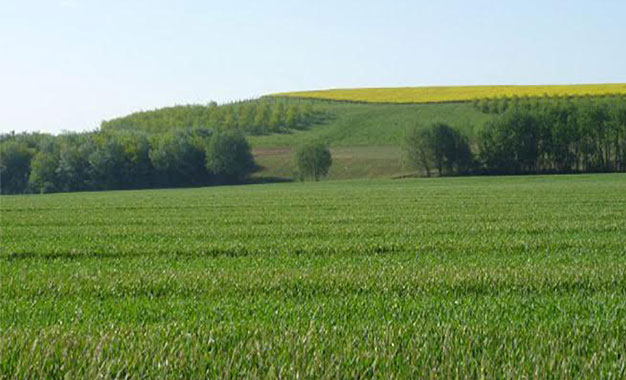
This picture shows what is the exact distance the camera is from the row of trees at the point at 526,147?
347 feet

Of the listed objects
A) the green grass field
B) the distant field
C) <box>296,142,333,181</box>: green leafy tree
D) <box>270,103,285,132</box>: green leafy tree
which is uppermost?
the distant field

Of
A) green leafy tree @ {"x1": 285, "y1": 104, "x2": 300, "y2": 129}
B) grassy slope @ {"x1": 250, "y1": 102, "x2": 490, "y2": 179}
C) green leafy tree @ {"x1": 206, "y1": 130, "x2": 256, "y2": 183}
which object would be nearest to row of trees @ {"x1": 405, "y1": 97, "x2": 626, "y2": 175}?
grassy slope @ {"x1": 250, "y1": 102, "x2": 490, "y2": 179}

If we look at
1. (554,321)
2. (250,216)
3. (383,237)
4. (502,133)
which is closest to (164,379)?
(554,321)

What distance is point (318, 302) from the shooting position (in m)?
9.38

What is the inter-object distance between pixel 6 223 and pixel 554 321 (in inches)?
956

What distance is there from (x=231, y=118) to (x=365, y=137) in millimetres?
38114

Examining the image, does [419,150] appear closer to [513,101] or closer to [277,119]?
[513,101]

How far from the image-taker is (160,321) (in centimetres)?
835

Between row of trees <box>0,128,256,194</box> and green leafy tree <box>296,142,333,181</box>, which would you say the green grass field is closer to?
green leafy tree <box>296,142,333,181</box>

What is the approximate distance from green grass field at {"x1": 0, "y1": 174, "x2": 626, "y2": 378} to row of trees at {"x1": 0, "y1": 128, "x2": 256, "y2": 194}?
91977 millimetres

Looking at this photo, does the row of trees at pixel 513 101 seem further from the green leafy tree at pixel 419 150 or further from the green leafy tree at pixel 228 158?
the green leafy tree at pixel 228 158

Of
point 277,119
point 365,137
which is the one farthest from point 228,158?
point 277,119

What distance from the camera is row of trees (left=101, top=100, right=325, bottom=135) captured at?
511 feet

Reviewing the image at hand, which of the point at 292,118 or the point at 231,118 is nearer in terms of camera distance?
the point at 292,118
